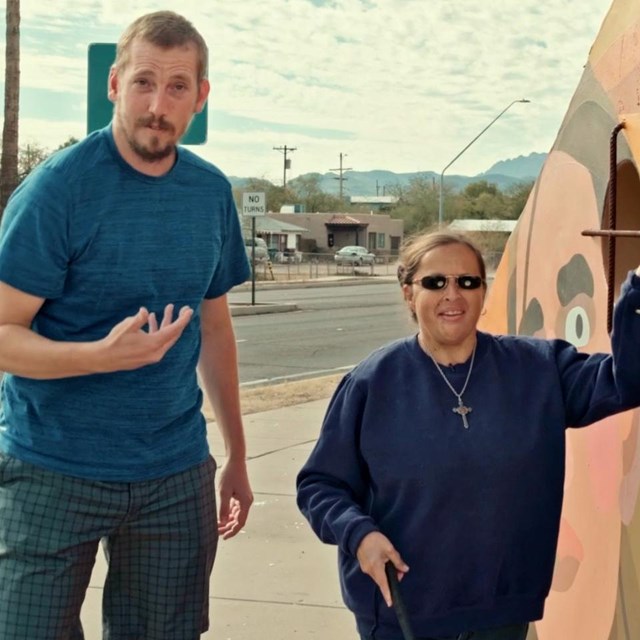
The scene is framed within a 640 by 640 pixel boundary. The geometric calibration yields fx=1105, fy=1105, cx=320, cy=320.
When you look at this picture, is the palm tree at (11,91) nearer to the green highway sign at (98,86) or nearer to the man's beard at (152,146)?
the green highway sign at (98,86)

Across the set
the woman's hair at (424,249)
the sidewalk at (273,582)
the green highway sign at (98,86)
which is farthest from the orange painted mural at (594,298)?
the green highway sign at (98,86)

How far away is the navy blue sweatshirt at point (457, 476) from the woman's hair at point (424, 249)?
20cm

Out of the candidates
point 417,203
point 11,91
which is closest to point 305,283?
point 11,91

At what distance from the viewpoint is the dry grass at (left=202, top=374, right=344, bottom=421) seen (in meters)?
10.1

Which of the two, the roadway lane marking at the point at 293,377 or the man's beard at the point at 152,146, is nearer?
the man's beard at the point at 152,146

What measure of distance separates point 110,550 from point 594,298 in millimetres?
1484

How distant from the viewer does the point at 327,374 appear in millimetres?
13523

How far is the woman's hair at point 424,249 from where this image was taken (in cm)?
256

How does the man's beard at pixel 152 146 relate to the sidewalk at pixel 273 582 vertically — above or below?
above

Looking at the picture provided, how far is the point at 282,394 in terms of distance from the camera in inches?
432

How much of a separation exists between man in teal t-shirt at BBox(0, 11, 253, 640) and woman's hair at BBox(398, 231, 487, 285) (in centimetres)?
49

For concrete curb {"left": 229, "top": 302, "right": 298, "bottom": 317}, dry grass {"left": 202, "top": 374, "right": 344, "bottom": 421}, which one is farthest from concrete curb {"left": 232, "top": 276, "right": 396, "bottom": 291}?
dry grass {"left": 202, "top": 374, "right": 344, "bottom": 421}

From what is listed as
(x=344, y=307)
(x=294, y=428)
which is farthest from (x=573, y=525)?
(x=344, y=307)

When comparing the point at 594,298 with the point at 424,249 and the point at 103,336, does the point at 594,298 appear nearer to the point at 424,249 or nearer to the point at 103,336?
the point at 424,249
